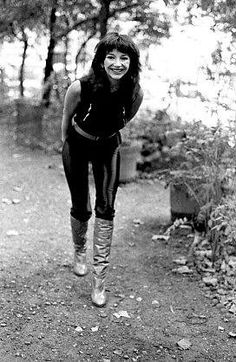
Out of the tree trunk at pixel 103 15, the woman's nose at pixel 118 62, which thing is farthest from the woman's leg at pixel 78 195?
the tree trunk at pixel 103 15

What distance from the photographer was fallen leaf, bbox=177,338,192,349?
9.93 feet

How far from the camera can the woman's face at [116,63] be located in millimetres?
3035

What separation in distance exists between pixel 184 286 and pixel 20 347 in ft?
4.31

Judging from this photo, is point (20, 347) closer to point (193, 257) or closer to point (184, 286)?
point (184, 286)

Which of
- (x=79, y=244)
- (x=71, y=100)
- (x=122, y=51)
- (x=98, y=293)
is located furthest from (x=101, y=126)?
(x=98, y=293)

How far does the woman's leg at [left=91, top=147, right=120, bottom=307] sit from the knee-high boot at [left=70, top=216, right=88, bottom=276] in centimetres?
26

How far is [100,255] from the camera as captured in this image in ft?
11.2

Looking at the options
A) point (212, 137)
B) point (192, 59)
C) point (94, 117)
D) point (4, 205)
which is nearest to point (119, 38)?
point (94, 117)

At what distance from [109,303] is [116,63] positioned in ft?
4.85

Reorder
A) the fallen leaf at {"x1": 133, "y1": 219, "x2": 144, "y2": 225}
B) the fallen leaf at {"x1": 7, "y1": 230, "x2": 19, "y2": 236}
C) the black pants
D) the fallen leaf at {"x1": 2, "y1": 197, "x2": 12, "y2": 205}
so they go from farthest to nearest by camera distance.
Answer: the fallen leaf at {"x1": 2, "y1": 197, "x2": 12, "y2": 205}, the fallen leaf at {"x1": 133, "y1": 219, "x2": 144, "y2": 225}, the fallen leaf at {"x1": 7, "y1": 230, "x2": 19, "y2": 236}, the black pants

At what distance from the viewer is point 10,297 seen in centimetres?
343

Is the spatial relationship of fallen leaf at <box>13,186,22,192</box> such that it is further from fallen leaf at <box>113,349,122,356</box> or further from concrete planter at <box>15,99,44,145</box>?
fallen leaf at <box>113,349,122,356</box>

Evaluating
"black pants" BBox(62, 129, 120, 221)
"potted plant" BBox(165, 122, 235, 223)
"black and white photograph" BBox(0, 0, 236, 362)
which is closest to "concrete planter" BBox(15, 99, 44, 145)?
"black and white photograph" BBox(0, 0, 236, 362)

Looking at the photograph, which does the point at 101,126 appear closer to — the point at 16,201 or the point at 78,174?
the point at 78,174
